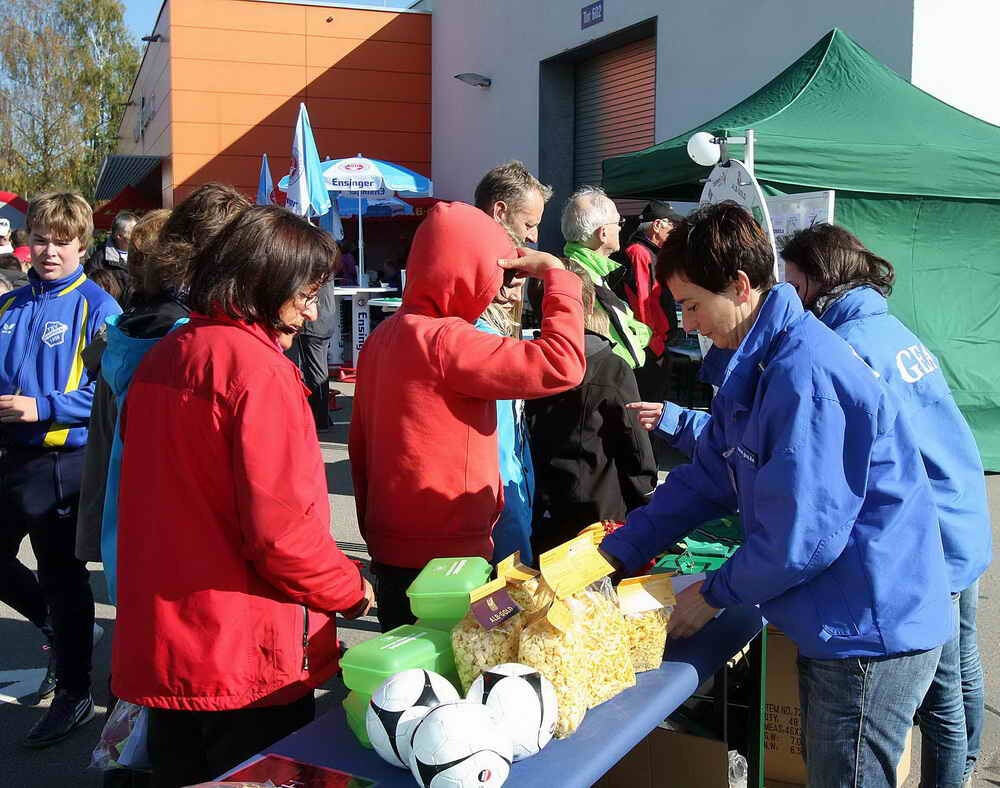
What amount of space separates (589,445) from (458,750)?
1827 mm

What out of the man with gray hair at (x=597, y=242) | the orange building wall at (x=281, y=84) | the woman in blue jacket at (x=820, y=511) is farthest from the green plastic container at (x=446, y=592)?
the orange building wall at (x=281, y=84)

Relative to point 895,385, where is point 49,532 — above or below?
below

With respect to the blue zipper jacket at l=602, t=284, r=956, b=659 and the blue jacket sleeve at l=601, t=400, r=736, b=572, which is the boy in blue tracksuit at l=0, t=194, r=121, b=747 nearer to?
the blue jacket sleeve at l=601, t=400, r=736, b=572

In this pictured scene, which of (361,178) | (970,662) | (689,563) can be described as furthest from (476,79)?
(970,662)

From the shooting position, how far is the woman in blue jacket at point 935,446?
2.55 meters

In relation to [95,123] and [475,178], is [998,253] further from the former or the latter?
[95,123]

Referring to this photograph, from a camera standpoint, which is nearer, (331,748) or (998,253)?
(331,748)

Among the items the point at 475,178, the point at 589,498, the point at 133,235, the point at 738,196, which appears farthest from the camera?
the point at 475,178

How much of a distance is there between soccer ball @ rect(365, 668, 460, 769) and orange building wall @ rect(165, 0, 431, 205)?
696 inches

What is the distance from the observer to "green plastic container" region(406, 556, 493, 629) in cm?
197

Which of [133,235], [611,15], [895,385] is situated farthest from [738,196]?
[611,15]

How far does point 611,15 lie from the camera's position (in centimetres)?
1252

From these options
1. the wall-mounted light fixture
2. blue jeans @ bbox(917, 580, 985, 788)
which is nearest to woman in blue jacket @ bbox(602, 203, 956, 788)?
blue jeans @ bbox(917, 580, 985, 788)

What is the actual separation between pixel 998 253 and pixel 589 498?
5.44 m
